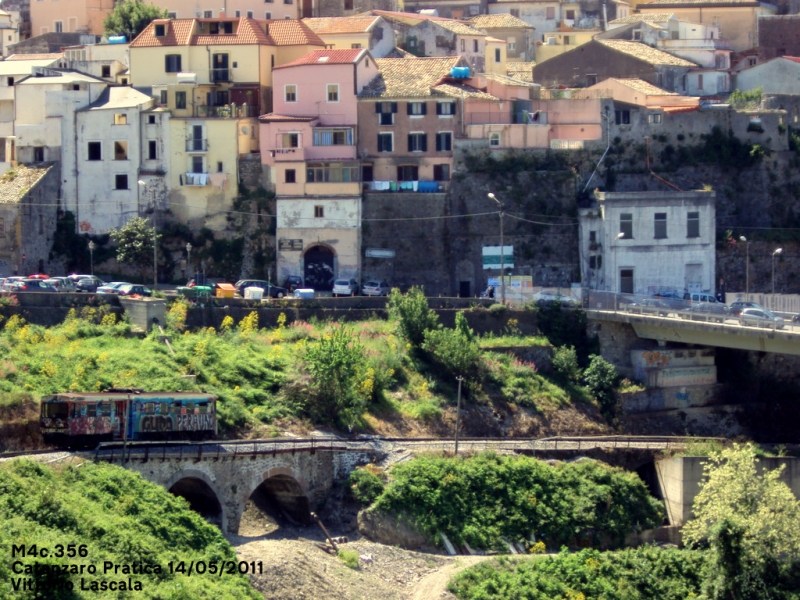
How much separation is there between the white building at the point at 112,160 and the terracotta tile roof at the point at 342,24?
13.1 m

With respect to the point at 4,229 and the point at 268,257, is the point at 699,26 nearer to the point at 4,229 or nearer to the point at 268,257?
the point at 268,257

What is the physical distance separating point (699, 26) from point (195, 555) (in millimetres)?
56382

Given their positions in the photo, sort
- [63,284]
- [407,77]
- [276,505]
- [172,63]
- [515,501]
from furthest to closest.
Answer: [172,63] → [407,77] → [63,284] → [276,505] → [515,501]

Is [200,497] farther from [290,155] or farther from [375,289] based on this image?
[290,155]

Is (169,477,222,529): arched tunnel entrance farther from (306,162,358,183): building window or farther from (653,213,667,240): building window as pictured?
(653,213,667,240): building window

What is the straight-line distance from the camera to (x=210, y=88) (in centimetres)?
8750

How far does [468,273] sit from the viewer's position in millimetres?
83500

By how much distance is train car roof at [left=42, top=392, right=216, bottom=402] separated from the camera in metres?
59.4

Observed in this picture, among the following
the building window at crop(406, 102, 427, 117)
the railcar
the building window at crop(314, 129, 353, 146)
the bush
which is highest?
the building window at crop(406, 102, 427, 117)

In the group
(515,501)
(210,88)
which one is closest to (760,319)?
(515,501)

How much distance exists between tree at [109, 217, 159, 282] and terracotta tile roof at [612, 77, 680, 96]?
24891 millimetres

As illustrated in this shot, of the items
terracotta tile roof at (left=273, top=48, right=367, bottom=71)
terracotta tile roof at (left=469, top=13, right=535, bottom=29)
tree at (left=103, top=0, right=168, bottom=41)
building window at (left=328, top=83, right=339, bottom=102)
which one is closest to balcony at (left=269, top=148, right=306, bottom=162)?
building window at (left=328, top=83, right=339, bottom=102)

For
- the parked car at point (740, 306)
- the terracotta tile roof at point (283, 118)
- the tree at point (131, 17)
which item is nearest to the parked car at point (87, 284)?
the terracotta tile roof at point (283, 118)

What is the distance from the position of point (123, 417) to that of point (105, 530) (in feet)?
27.4
